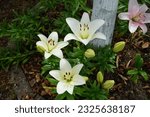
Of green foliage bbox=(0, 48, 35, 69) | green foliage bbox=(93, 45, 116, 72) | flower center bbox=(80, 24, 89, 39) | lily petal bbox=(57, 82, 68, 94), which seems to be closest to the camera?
lily petal bbox=(57, 82, 68, 94)

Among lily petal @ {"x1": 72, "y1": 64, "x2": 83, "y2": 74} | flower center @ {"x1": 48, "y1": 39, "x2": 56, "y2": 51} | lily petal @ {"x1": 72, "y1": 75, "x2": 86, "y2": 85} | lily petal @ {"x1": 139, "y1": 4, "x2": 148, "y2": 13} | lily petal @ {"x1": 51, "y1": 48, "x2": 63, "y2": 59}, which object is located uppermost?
lily petal @ {"x1": 139, "y1": 4, "x2": 148, "y2": 13}

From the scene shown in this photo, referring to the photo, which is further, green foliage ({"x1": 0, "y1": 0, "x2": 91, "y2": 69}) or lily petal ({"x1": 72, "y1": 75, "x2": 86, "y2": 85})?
green foliage ({"x1": 0, "y1": 0, "x2": 91, "y2": 69})

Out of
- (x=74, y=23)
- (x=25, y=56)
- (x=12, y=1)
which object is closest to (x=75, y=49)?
(x=74, y=23)

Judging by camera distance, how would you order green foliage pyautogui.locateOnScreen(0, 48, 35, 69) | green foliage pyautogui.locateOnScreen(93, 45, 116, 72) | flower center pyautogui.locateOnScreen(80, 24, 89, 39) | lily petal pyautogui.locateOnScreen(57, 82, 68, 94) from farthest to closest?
green foliage pyautogui.locateOnScreen(0, 48, 35, 69)
green foliage pyautogui.locateOnScreen(93, 45, 116, 72)
flower center pyautogui.locateOnScreen(80, 24, 89, 39)
lily petal pyautogui.locateOnScreen(57, 82, 68, 94)

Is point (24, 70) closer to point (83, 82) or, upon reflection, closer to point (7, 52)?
point (7, 52)

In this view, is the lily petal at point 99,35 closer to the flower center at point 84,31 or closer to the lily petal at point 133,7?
the flower center at point 84,31

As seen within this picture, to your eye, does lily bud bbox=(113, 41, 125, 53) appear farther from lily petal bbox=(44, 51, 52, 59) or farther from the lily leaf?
lily petal bbox=(44, 51, 52, 59)

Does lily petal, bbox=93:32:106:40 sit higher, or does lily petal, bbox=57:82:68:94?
lily petal, bbox=93:32:106:40

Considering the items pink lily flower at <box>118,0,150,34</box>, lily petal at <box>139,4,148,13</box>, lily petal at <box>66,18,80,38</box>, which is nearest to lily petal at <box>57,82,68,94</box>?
lily petal at <box>66,18,80,38</box>
